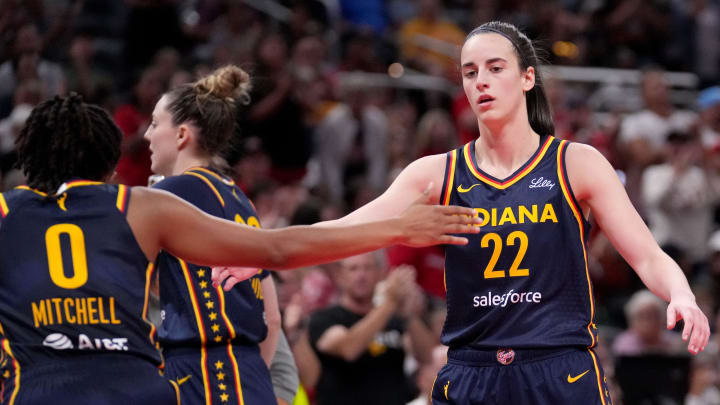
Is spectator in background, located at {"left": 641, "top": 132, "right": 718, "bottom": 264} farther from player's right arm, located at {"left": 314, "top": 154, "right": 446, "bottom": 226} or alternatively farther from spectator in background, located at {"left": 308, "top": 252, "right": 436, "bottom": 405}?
player's right arm, located at {"left": 314, "top": 154, "right": 446, "bottom": 226}

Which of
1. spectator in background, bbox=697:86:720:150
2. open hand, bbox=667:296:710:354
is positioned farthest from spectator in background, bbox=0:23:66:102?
spectator in background, bbox=697:86:720:150

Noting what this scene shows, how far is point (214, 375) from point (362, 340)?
2.76 metres

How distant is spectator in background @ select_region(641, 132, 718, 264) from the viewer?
10961 mm

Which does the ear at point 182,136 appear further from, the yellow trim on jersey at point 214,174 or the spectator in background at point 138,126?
the spectator in background at point 138,126

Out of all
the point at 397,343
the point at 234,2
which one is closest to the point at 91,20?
the point at 234,2

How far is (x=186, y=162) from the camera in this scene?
16.9ft

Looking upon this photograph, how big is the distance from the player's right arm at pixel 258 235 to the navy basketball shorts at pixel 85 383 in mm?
410

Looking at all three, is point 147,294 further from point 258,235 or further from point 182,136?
point 182,136

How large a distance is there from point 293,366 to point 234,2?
7545mm

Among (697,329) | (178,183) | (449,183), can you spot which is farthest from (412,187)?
(697,329)

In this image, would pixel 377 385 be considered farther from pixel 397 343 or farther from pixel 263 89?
pixel 263 89

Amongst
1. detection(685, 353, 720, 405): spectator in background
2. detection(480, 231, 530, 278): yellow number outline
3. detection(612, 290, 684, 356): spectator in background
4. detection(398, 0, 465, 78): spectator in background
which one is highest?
detection(398, 0, 465, 78): spectator in background

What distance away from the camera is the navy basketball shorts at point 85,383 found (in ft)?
11.4

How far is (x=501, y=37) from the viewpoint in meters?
4.57
